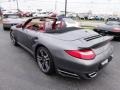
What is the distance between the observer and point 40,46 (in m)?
3.84

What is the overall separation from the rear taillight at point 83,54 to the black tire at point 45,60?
61cm

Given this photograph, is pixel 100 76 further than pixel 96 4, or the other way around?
pixel 96 4

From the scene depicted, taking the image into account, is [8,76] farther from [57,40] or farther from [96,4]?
[96,4]

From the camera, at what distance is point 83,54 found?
295cm

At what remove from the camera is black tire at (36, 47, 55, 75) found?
3.48 metres

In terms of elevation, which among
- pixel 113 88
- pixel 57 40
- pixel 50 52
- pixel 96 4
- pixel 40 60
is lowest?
pixel 113 88

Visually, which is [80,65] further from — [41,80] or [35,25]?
[35,25]

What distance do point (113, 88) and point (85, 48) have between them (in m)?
1.07

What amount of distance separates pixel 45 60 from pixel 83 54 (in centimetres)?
113

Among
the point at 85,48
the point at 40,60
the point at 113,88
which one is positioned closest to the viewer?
the point at 85,48

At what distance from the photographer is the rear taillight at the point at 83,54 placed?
294cm

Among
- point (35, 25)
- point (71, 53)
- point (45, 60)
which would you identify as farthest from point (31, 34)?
point (71, 53)

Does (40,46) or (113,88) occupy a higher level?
(40,46)

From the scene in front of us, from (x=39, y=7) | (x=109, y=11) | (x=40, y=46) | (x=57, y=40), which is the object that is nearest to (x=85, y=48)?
→ (x=57, y=40)
